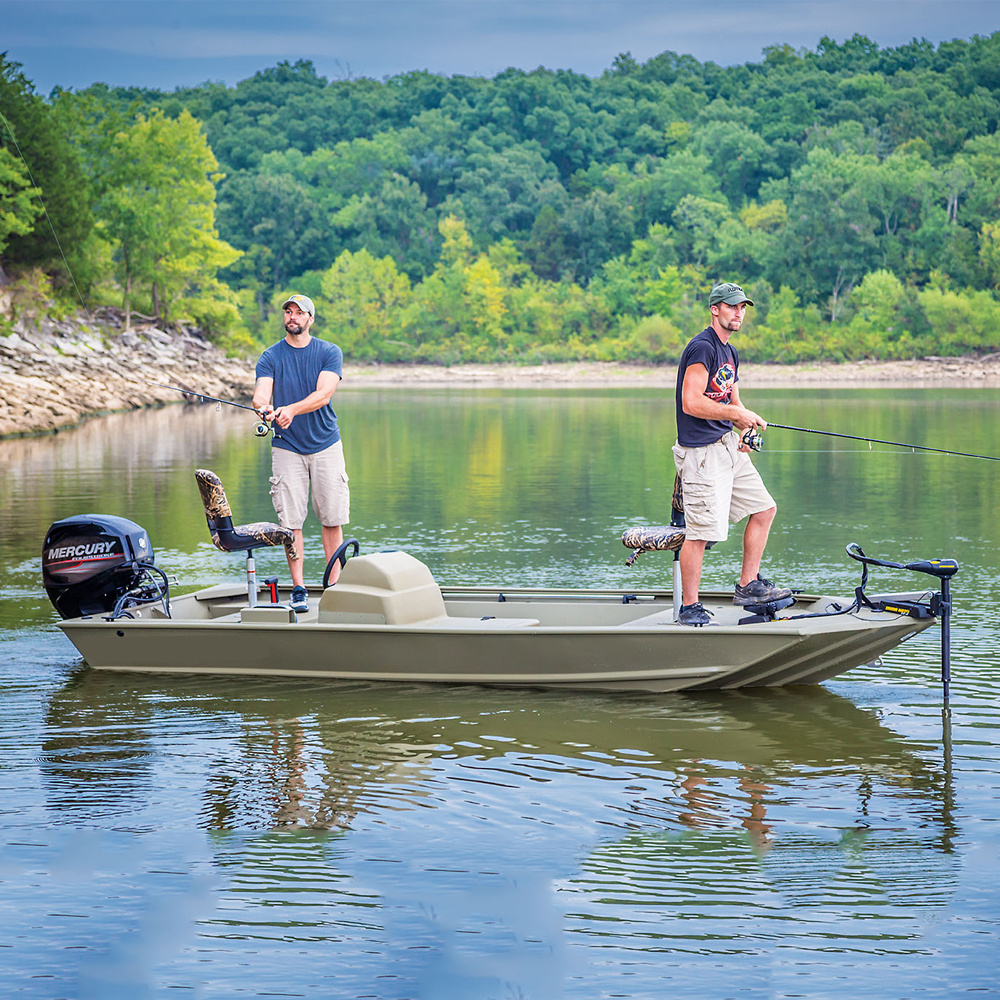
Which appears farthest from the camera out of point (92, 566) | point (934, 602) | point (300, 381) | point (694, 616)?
point (300, 381)

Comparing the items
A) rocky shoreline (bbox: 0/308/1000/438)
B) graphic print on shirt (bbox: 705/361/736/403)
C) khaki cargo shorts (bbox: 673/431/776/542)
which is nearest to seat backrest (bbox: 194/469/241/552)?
khaki cargo shorts (bbox: 673/431/776/542)

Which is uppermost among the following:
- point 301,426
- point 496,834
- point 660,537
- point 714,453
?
point 301,426

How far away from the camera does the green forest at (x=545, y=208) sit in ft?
200

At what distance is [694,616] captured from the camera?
7.89 m

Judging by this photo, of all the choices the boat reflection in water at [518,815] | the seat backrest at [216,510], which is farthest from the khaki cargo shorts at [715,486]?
the seat backrest at [216,510]

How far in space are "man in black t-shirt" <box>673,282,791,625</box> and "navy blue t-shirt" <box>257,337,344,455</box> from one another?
2.41 m

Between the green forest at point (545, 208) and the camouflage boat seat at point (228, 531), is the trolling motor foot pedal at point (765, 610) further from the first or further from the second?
the green forest at point (545, 208)

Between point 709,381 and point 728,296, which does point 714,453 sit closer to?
point 709,381

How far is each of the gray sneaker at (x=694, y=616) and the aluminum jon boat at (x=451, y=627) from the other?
0.16 m

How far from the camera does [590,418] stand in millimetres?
39281

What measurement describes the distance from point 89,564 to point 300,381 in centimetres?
175

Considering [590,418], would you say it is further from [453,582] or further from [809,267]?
[809,267]

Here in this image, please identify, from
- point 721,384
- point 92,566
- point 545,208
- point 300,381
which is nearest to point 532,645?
point 721,384

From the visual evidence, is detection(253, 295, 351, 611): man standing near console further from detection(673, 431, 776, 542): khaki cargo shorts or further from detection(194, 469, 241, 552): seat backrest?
detection(673, 431, 776, 542): khaki cargo shorts
